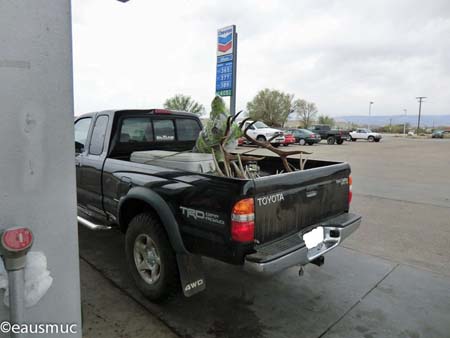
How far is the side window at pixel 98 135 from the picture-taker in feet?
13.5

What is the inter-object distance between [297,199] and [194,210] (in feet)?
2.89

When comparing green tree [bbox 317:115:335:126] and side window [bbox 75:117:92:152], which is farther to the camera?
green tree [bbox 317:115:335:126]

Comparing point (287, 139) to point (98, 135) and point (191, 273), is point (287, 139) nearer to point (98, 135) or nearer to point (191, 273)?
point (98, 135)

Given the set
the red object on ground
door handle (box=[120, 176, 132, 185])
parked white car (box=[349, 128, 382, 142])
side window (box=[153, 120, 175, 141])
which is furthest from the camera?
parked white car (box=[349, 128, 382, 142])

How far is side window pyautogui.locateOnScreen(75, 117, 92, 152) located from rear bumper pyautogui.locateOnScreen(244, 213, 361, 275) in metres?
3.10

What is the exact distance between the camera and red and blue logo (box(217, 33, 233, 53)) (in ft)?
31.2

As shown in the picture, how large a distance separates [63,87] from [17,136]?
278 mm

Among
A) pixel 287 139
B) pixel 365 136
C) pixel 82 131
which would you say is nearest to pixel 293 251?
pixel 82 131

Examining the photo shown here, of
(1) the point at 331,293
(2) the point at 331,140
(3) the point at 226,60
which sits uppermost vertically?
(3) the point at 226,60

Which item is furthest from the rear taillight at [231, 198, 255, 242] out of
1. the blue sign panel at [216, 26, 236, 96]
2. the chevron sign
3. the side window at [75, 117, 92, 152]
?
the chevron sign

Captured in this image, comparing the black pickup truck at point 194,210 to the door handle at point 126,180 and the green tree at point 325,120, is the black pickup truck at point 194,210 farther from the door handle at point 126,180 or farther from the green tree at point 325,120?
the green tree at point 325,120

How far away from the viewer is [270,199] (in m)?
2.57

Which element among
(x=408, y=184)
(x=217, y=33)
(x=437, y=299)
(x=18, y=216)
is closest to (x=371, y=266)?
(x=437, y=299)

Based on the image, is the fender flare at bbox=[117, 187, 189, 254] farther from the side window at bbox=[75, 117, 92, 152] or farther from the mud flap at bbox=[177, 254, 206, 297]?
the side window at bbox=[75, 117, 92, 152]
